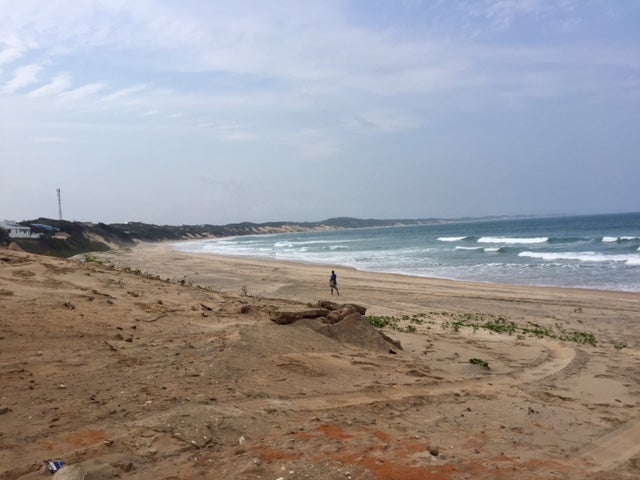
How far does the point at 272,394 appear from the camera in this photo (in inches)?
233

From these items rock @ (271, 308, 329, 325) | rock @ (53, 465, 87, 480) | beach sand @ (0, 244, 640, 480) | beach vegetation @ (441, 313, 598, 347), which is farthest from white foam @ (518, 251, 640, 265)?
rock @ (53, 465, 87, 480)

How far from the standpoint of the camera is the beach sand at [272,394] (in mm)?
4391

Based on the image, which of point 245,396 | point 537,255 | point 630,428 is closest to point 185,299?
point 245,396

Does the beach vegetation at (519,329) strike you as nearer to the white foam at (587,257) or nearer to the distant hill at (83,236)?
the white foam at (587,257)

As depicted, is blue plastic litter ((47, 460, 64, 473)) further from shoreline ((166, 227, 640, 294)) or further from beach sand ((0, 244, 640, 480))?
shoreline ((166, 227, 640, 294))

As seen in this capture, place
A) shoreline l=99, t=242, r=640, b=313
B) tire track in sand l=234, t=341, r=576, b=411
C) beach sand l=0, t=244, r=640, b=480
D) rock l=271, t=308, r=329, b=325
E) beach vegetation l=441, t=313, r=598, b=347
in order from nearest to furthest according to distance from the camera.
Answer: beach sand l=0, t=244, r=640, b=480 → tire track in sand l=234, t=341, r=576, b=411 → rock l=271, t=308, r=329, b=325 → beach vegetation l=441, t=313, r=598, b=347 → shoreline l=99, t=242, r=640, b=313

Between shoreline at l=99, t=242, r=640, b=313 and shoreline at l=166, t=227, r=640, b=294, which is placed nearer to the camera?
shoreline at l=99, t=242, r=640, b=313

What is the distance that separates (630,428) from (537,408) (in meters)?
1.05

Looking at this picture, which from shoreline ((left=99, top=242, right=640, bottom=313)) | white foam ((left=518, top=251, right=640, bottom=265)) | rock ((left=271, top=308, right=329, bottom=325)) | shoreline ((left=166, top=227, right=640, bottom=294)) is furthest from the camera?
white foam ((left=518, top=251, right=640, bottom=265))

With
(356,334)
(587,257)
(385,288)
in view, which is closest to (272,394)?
(356,334)

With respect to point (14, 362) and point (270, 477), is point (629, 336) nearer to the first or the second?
point (270, 477)

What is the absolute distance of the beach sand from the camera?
173 inches

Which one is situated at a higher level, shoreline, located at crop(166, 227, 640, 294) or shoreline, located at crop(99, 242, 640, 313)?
shoreline, located at crop(99, 242, 640, 313)

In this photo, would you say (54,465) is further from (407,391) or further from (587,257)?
(587,257)
